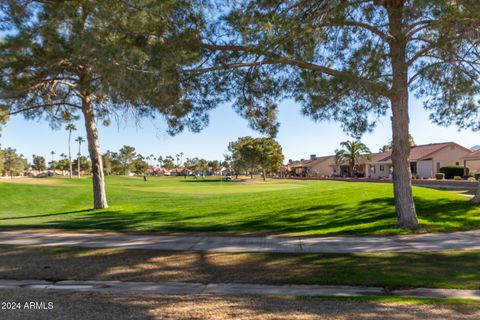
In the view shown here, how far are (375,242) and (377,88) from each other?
13.5 ft

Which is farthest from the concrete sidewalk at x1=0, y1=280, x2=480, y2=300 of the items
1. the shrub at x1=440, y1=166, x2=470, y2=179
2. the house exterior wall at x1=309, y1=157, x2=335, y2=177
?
the house exterior wall at x1=309, y1=157, x2=335, y2=177

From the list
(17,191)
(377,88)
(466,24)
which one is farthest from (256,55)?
(17,191)

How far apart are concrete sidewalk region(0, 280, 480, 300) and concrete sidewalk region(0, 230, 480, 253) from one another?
107 inches

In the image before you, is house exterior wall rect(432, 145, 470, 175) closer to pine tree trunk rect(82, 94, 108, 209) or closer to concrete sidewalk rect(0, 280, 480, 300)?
pine tree trunk rect(82, 94, 108, 209)

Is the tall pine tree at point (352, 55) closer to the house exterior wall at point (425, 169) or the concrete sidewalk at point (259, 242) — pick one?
the concrete sidewalk at point (259, 242)

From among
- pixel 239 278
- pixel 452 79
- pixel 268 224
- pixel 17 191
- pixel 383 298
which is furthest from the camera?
pixel 17 191

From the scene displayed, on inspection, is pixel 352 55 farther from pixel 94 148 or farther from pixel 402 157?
pixel 94 148

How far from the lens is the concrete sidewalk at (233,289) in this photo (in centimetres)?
664

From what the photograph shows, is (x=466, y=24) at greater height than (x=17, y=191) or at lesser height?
greater

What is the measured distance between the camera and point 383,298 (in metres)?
6.20

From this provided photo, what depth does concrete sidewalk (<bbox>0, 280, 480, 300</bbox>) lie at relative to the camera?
6.64 m

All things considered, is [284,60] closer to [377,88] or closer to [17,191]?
[377,88]

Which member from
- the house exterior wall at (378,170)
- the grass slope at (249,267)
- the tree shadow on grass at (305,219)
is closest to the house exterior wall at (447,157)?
the house exterior wall at (378,170)

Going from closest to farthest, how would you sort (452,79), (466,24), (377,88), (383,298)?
(383,298) < (466,24) < (377,88) < (452,79)
